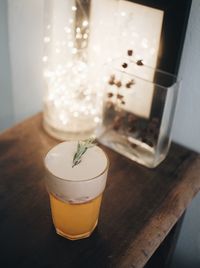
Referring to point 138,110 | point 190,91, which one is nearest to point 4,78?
point 138,110

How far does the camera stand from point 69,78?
A: 97 centimetres

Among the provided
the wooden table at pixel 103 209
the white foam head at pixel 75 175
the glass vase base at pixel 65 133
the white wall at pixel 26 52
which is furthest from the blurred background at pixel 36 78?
the white foam head at pixel 75 175

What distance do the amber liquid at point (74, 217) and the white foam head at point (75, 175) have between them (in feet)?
0.07

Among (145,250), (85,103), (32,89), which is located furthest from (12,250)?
(32,89)

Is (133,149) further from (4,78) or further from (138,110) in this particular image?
(4,78)

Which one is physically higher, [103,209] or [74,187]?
[74,187]

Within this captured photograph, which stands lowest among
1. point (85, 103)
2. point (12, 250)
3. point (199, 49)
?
point (12, 250)

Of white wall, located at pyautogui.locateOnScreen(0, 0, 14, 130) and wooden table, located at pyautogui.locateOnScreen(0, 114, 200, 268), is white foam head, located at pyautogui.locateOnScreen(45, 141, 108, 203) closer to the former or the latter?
wooden table, located at pyautogui.locateOnScreen(0, 114, 200, 268)

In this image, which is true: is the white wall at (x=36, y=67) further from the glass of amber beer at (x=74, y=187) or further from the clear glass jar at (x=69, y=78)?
the glass of amber beer at (x=74, y=187)

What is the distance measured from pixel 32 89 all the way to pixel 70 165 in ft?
2.18

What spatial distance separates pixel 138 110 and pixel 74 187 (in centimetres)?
38

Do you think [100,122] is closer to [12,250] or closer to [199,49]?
[199,49]

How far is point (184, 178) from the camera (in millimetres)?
→ 837

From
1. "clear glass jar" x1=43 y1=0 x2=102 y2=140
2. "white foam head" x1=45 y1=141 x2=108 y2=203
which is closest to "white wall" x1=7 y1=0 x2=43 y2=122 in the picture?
"clear glass jar" x1=43 y1=0 x2=102 y2=140
